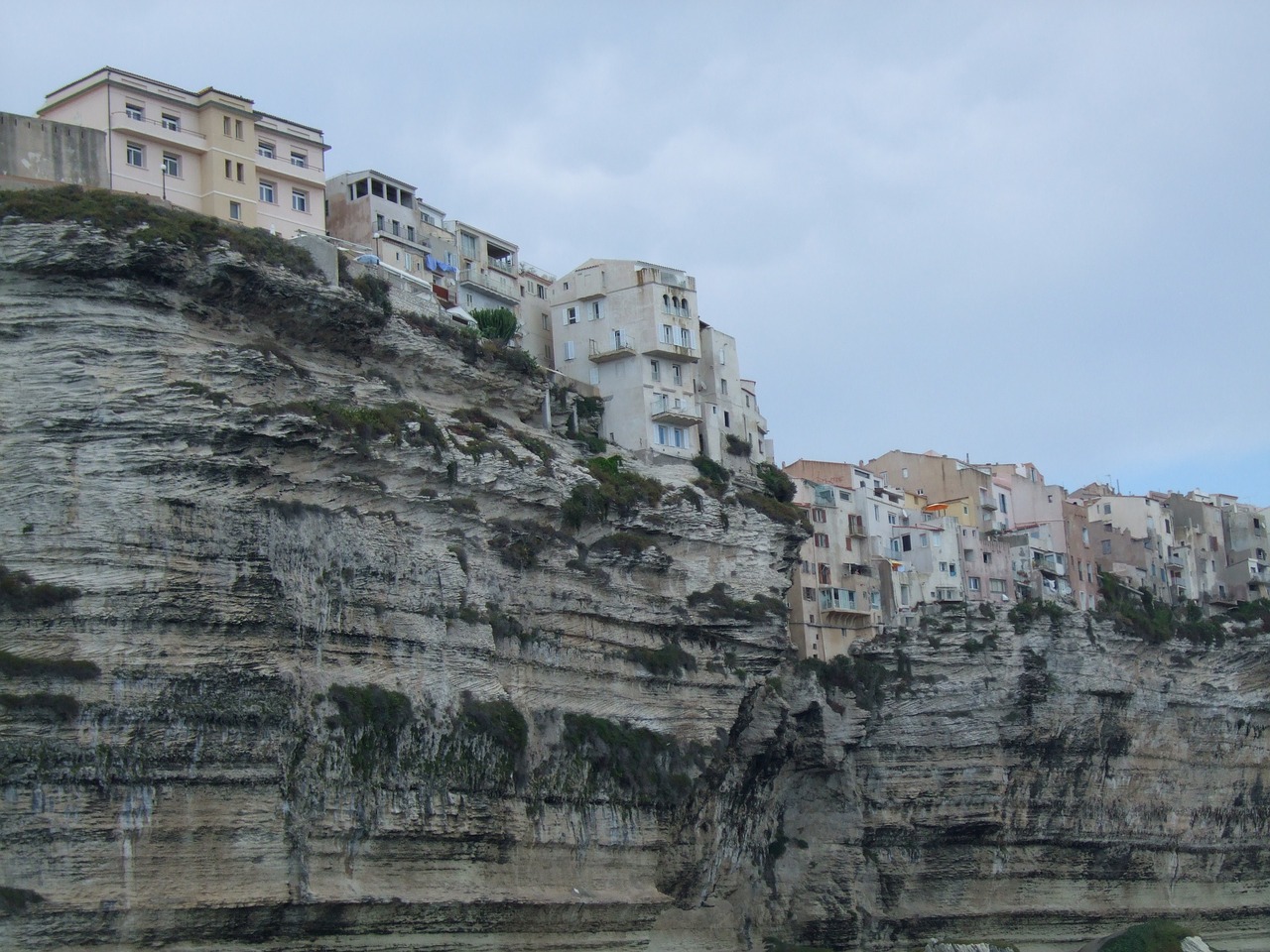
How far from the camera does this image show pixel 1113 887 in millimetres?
64750

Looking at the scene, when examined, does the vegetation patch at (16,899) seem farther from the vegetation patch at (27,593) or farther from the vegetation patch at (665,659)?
the vegetation patch at (665,659)

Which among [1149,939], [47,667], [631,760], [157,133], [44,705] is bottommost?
[1149,939]

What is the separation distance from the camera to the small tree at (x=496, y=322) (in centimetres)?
5594

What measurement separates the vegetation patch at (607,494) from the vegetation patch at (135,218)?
931cm

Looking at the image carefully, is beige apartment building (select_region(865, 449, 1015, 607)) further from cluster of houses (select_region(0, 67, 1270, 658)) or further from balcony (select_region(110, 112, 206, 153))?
balcony (select_region(110, 112, 206, 153))

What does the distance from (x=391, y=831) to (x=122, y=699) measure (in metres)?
6.97

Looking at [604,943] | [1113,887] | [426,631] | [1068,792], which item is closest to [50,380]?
[426,631]

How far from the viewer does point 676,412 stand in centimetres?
5775

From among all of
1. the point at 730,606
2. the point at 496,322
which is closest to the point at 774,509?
the point at 730,606

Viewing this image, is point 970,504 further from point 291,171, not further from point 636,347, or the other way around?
point 291,171

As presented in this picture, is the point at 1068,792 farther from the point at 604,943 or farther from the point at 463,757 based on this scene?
the point at 463,757

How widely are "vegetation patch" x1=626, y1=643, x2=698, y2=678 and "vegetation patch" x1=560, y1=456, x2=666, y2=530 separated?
3.47 meters

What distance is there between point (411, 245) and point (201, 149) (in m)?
8.90

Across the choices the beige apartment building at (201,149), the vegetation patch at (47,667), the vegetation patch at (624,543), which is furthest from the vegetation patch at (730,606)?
the vegetation patch at (47,667)
